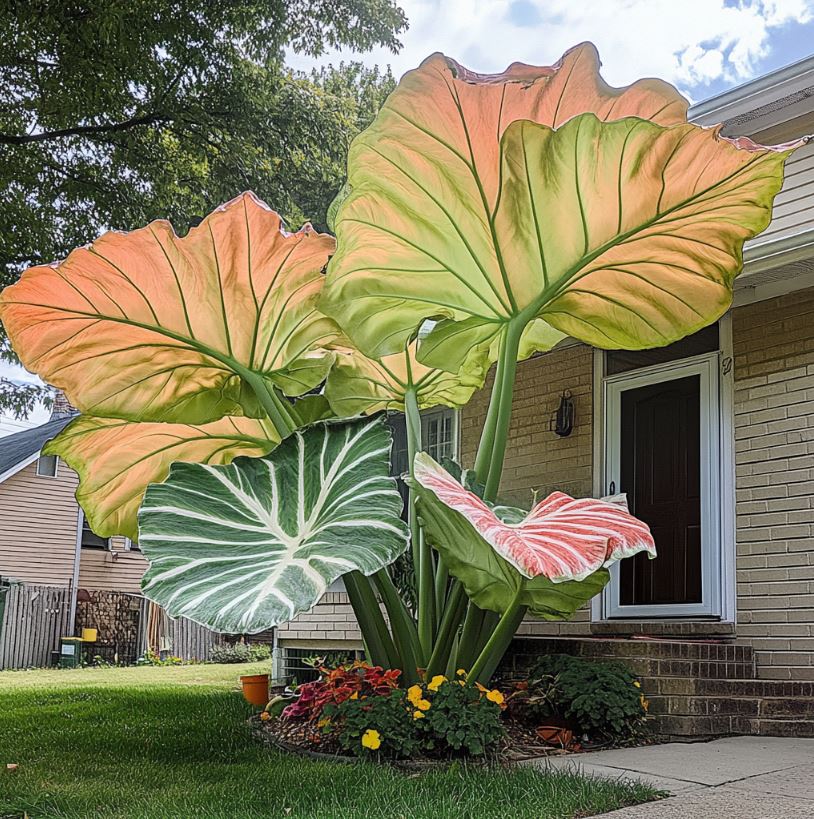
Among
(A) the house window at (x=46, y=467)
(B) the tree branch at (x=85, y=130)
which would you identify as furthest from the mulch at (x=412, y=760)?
(A) the house window at (x=46, y=467)

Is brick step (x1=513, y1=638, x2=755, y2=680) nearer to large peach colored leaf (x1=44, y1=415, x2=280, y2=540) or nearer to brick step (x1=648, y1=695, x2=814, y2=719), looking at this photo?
brick step (x1=648, y1=695, x2=814, y2=719)

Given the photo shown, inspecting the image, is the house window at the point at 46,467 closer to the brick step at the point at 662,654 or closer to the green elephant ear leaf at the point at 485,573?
the brick step at the point at 662,654

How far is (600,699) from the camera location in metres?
4.03

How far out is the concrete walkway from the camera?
262 cm

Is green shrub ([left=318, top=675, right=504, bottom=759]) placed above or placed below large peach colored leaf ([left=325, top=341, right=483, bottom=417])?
below

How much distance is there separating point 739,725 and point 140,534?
3.17 metres

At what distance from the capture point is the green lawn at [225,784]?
2.65 metres

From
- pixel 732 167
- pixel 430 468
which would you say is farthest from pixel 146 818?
pixel 732 167

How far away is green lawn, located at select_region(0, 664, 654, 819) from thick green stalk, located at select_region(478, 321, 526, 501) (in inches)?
41.1

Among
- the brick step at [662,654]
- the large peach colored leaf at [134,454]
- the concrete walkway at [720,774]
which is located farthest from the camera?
the brick step at [662,654]

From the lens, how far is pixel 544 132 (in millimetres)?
2799

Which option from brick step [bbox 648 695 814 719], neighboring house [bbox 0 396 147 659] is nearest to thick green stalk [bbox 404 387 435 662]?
brick step [bbox 648 695 814 719]

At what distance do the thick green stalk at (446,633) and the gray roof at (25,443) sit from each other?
1331 cm

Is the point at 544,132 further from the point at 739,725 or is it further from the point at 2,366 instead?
the point at 2,366
